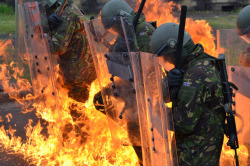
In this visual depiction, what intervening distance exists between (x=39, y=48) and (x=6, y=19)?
1074 centimetres

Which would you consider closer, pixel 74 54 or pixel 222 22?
pixel 74 54

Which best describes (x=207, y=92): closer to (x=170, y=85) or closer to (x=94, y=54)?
(x=170, y=85)

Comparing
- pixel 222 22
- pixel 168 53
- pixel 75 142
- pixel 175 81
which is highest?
pixel 222 22

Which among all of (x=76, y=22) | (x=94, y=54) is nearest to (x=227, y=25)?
(x=76, y=22)

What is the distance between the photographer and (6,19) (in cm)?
1450

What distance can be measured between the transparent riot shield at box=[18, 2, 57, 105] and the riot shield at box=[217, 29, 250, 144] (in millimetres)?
2035

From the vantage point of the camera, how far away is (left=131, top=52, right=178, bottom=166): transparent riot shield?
9.34 ft

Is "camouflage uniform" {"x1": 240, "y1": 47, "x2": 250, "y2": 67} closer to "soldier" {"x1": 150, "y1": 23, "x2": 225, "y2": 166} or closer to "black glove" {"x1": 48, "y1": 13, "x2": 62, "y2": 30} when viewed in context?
"soldier" {"x1": 150, "y1": 23, "x2": 225, "y2": 166}

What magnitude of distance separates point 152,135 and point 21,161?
2750mm

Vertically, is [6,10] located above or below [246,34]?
above

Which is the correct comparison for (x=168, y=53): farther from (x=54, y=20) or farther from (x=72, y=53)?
(x=72, y=53)

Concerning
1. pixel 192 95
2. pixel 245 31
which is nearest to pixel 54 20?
pixel 245 31

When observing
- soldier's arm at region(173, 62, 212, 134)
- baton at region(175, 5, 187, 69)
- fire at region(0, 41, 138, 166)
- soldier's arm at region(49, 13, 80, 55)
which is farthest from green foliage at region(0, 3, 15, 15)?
soldier's arm at region(173, 62, 212, 134)

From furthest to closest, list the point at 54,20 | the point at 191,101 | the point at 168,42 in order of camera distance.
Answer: the point at 54,20 → the point at 168,42 → the point at 191,101
